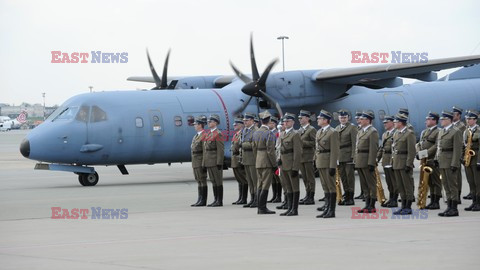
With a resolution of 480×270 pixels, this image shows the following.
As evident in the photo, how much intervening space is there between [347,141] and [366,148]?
47.6 inches

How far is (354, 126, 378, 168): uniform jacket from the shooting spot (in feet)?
52.1

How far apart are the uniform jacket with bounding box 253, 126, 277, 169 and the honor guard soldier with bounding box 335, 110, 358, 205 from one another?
178cm

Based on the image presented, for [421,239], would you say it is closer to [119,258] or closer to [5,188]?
[119,258]

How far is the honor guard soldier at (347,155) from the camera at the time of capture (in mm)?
17156

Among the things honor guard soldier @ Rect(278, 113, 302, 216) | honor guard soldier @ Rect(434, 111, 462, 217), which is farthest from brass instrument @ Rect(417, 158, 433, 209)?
honor guard soldier @ Rect(278, 113, 302, 216)

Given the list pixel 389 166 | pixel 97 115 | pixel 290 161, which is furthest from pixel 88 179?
pixel 389 166

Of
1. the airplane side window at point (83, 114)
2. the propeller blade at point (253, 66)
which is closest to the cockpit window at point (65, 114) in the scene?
the airplane side window at point (83, 114)

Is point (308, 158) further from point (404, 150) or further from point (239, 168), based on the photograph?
point (404, 150)

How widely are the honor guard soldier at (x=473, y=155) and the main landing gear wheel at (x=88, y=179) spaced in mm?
10731

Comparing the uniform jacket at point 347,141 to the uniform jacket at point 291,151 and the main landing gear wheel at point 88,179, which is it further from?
the main landing gear wheel at point 88,179

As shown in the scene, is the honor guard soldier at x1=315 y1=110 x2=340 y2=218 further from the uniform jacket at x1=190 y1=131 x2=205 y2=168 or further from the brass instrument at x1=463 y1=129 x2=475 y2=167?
the uniform jacket at x1=190 y1=131 x2=205 y2=168

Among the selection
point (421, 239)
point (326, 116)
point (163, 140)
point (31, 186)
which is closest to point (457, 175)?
point (326, 116)

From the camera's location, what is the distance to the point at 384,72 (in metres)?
25.0

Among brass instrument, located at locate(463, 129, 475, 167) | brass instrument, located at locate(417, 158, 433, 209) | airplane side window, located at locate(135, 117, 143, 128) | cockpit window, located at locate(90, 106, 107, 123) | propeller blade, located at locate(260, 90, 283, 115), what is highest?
propeller blade, located at locate(260, 90, 283, 115)
